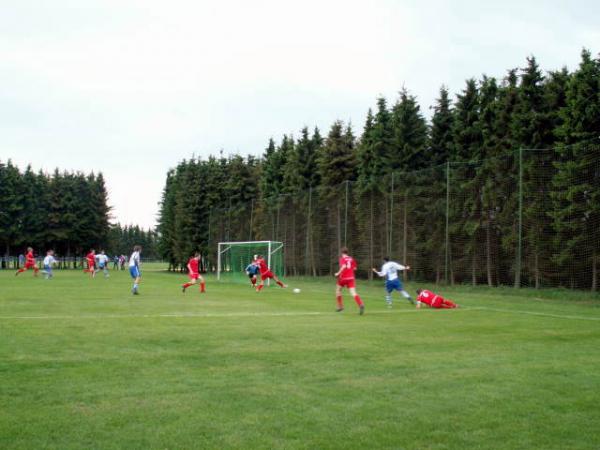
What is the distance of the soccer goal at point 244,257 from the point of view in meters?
39.6

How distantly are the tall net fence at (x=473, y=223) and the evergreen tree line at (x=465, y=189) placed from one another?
0.05 metres

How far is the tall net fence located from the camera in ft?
78.4

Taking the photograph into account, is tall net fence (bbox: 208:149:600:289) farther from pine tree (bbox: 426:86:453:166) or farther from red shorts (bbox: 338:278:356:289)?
red shorts (bbox: 338:278:356:289)

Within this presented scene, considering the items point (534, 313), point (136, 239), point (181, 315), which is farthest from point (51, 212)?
point (136, 239)

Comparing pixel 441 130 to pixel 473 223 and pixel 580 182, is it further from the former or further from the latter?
pixel 580 182

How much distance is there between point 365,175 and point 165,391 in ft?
113

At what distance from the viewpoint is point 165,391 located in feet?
24.7

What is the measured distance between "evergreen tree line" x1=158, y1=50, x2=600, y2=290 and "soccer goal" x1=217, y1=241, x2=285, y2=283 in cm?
356

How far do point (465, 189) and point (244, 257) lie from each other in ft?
58.2

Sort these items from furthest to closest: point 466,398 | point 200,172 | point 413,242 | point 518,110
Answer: point 200,172
point 413,242
point 518,110
point 466,398

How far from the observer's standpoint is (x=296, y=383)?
812cm

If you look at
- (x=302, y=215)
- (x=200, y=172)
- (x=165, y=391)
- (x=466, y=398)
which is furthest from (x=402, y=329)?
(x=200, y=172)

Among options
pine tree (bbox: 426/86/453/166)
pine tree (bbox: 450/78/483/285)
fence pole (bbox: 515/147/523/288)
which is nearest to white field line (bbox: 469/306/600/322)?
fence pole (bbox: 515/147/523/288)

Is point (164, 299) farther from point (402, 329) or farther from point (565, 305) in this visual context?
point (565, 305)
